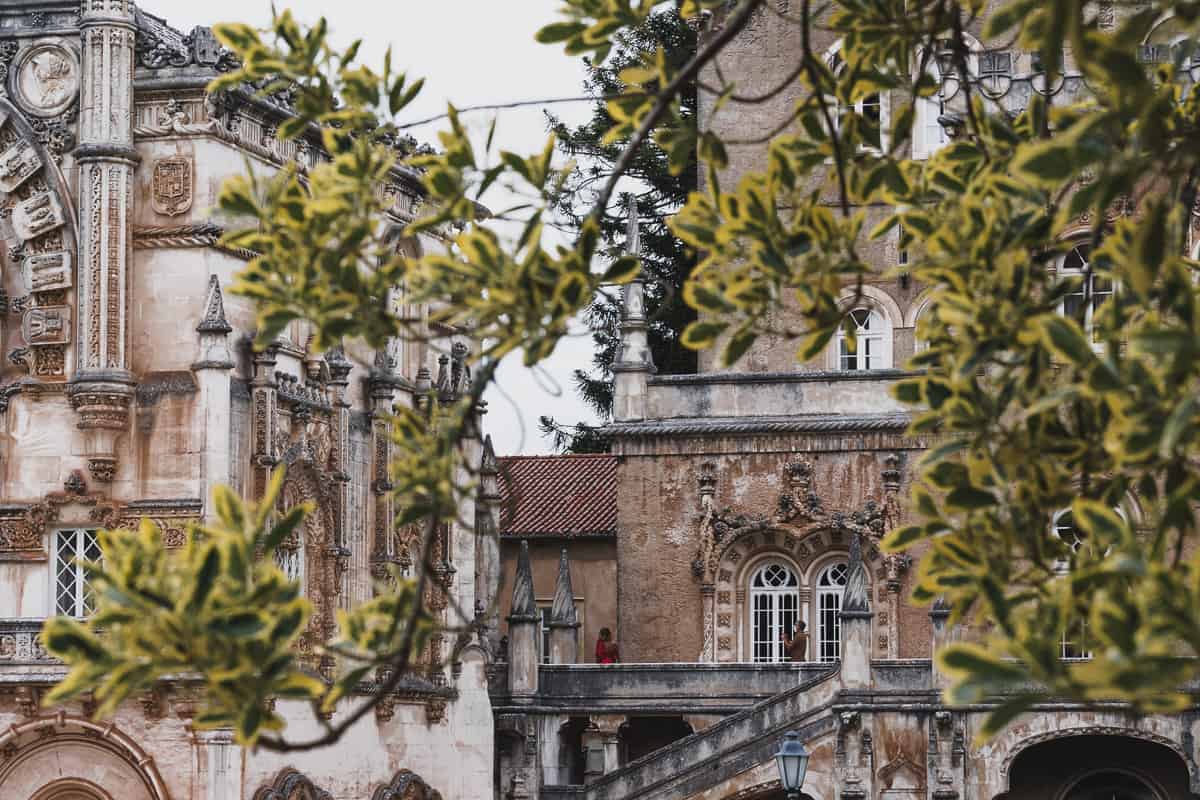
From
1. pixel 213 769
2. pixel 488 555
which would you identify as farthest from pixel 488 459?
pixel 213 769

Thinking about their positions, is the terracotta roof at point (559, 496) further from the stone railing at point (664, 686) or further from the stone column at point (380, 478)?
the stone column at point (380, 478)

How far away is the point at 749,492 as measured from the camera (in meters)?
35.4

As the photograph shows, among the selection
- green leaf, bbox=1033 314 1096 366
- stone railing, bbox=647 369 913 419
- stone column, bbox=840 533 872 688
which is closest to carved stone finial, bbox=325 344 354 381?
stone railing, bbox=647 369 913 419

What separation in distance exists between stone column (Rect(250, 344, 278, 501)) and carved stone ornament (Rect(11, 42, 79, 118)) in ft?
12.0

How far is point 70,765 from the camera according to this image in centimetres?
2631

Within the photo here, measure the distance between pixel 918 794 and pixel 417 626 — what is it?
2377cm

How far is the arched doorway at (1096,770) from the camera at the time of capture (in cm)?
3158

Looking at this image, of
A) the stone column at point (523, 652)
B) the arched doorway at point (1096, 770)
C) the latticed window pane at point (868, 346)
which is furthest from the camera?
the latticed window pane at point (868, 346)

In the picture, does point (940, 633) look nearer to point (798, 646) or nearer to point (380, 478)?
point (798, 646)

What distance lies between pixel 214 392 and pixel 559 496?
15.4m

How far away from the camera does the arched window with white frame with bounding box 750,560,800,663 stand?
35.3 m

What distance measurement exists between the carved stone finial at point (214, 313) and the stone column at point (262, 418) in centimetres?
75

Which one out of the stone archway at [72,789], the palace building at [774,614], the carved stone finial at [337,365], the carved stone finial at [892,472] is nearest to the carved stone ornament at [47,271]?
the carved stone finial at [337,365]

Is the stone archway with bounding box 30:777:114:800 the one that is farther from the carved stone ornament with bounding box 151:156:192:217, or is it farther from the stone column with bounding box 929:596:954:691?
the stone column with bounding box 929:596:954:691
